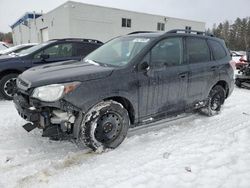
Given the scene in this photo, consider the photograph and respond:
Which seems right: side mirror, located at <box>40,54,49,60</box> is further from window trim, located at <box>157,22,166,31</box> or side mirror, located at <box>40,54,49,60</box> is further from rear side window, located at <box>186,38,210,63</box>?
window trim, located at <box>157,22,166,31</box>

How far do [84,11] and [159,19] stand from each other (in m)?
11.7

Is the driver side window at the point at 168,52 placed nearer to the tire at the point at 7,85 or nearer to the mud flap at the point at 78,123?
the mud flap at the point at 78,123

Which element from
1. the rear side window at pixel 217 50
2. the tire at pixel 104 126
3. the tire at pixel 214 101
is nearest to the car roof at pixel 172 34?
the rear side window at pixel 217 50

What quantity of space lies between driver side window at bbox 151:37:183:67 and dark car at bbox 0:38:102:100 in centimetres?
348

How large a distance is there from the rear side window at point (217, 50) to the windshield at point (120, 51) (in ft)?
6.04

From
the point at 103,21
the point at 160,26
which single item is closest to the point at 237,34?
the point at 160,26

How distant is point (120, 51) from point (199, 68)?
1.58 metres

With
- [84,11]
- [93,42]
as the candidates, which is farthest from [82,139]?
[84,11]

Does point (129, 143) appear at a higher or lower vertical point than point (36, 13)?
lower

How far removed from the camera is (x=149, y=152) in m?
4.00

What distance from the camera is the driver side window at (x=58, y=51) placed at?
24.0ft

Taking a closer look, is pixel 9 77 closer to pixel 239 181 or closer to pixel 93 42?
pixel 93 42

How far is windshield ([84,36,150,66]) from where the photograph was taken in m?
4.34

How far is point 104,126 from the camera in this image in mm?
3910
